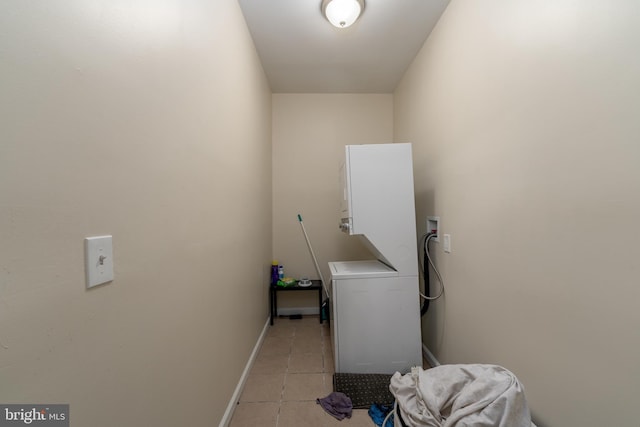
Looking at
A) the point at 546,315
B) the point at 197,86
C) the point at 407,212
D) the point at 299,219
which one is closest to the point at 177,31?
the point at 197,86

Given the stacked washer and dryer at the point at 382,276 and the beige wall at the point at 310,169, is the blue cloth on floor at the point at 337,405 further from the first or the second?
the beige wall at the point at 310,169

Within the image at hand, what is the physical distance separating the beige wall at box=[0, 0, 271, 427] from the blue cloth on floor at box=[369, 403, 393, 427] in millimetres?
950

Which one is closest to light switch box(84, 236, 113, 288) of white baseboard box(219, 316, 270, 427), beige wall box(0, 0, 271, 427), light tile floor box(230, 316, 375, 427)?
beige wall box(0, 0, 271, 427)

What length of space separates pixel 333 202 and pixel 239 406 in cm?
232

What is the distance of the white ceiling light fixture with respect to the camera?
6.06 ft

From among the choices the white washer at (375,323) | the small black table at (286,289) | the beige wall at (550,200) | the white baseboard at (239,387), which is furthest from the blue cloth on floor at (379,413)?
the small black table at (286,289)

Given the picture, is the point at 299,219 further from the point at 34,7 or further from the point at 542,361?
the point at 34,7

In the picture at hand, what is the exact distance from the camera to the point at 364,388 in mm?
1853

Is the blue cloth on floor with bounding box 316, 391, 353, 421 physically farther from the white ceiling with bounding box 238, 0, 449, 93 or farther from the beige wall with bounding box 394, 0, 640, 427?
the white ceiling with bounding box 238, 0, 449, 93

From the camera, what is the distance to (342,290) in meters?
2.05

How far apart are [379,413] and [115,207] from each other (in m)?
1.89

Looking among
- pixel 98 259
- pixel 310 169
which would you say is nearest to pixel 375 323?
pixel 98 259

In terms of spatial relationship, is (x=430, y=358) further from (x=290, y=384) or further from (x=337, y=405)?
(x=290, y=384)

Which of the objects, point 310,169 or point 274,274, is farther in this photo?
point 310,169
